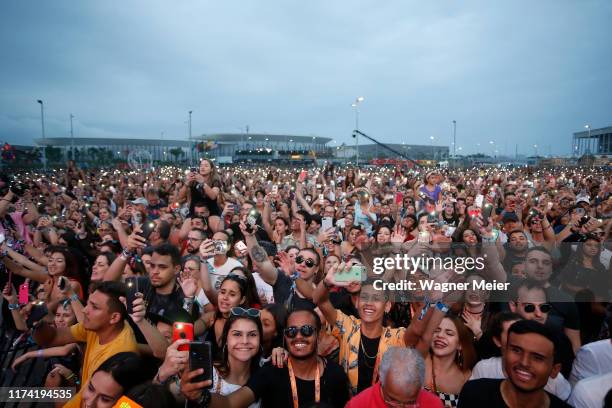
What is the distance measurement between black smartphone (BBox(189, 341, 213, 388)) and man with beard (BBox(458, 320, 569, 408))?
1.64 metres

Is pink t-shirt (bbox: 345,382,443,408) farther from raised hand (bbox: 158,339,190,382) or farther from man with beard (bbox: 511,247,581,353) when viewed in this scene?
man with beard (bbox: 511,247,581,353)

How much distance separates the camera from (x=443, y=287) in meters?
2.82

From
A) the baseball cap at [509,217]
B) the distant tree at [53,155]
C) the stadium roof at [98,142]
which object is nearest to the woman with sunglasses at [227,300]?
the baseball cap at [509,217]

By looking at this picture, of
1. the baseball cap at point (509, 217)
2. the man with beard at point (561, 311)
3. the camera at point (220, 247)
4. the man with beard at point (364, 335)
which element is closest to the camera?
the man with beard at point (364, 335)

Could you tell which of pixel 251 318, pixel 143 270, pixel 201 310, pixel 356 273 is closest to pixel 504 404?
pixel 356 273

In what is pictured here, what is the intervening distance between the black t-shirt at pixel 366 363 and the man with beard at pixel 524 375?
764mm

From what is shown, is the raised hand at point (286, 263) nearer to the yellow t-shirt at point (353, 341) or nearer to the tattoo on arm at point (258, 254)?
the tattoo on arm at point (258, 254)

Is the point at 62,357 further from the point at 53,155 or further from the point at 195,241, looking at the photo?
the point at 53,155

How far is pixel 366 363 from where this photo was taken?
9.80ft

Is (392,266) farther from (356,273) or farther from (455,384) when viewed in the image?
(455,384)

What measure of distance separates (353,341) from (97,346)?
7.05ft

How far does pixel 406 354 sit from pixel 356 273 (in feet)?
3.99

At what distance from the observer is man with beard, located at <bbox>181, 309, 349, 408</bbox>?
2633 millimetres

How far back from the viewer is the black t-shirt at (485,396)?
226 cm
